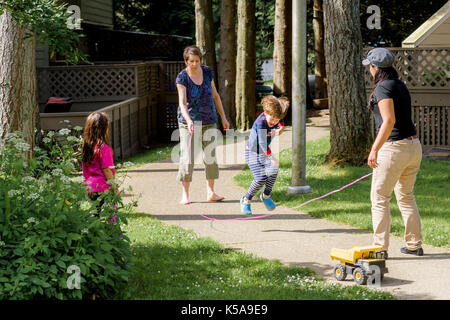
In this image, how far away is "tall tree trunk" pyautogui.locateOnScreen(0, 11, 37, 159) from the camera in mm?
10000

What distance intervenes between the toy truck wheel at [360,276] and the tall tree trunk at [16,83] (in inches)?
224

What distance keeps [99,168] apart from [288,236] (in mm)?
2184

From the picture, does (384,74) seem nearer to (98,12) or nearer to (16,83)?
(16,83)

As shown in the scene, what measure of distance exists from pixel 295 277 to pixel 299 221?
7.88ft

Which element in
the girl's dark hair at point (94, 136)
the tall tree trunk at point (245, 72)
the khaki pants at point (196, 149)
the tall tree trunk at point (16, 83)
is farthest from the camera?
the tall tree trunk at point (245, 72)

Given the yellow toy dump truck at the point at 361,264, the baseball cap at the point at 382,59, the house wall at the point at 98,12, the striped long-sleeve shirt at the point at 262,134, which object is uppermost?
the house wall at the point at 98,12

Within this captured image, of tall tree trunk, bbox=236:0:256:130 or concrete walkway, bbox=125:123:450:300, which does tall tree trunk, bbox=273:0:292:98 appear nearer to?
tall tree trunk, bbox=236:0:256:130

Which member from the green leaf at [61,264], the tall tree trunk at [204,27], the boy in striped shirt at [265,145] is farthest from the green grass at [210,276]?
the tall tree trunk at [204,27]

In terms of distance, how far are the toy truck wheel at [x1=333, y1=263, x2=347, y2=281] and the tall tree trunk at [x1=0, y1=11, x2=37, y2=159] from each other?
550cm

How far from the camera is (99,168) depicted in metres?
6.93

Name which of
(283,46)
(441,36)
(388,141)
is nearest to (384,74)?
(388,141)

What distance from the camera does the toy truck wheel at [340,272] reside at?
235 inches

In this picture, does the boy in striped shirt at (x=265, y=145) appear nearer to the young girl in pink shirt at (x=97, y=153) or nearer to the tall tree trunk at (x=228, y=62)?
the young girl in pink shirt at (x=97, y=153)

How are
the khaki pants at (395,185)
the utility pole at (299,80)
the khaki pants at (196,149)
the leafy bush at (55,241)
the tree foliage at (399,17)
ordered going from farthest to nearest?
the tree foliage at (399,17)
the utility pole at (299,80)
the khaki pants at (196,149)
the khaki pants at (395,185)
the leafy bush at (55,241)
